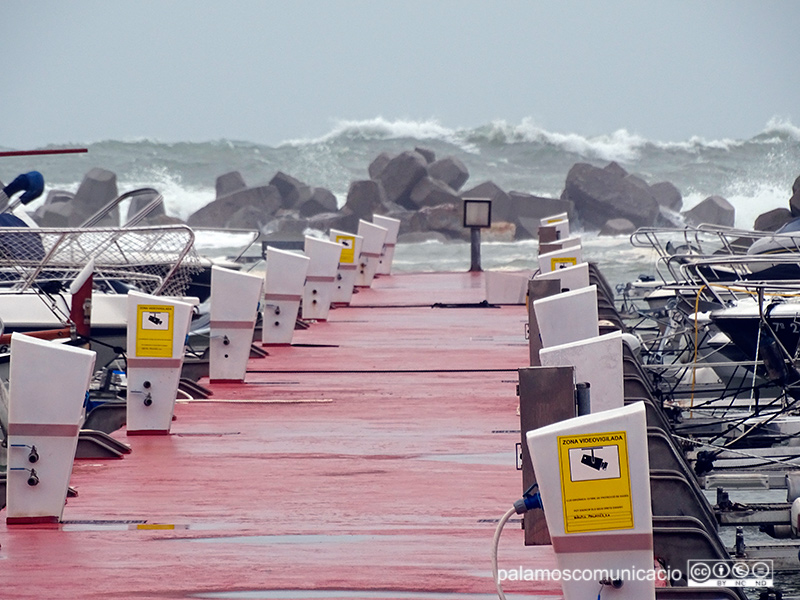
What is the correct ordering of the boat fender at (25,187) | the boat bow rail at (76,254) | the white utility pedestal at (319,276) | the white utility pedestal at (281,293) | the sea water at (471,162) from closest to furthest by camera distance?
1. the boat bow rail at (76,254)
2. the white utility pedestal at (281,293)
3. the boat fender at (25,187)
4. the white utility pedestal at (319,276)
5. the sea water at (471,162)

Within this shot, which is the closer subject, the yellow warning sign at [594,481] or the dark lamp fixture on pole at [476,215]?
the yellow warning sign at [594,481]

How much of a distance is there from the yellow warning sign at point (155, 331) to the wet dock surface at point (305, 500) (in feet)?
1.62

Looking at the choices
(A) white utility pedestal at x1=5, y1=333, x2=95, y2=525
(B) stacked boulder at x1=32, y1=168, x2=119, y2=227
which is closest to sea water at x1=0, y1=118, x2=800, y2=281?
(B) stacked boulder at x1=32, y1=168, x2=119, y2=227

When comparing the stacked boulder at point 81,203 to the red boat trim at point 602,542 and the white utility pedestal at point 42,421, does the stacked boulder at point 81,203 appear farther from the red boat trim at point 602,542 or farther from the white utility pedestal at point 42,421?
the red boat trim at point 602,542

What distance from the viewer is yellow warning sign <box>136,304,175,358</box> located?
7.12m

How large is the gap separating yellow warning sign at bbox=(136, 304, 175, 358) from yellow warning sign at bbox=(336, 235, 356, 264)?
8094mm

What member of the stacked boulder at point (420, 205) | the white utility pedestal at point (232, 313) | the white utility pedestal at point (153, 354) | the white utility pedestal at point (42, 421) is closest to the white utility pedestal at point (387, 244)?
the white utility pedestal at point (232, 313)

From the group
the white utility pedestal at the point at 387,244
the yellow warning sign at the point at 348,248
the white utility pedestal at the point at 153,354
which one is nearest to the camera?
the white utility pedestal at the point at 153,354

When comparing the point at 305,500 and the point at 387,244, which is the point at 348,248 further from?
the point at 305,500

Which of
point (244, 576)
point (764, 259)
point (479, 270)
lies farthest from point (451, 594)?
Answer: point (479, 270)

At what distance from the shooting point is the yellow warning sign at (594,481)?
356cm

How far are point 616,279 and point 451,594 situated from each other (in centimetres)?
2925

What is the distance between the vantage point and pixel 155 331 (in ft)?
23.4

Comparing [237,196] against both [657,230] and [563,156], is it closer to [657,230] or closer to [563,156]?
[563,156]
